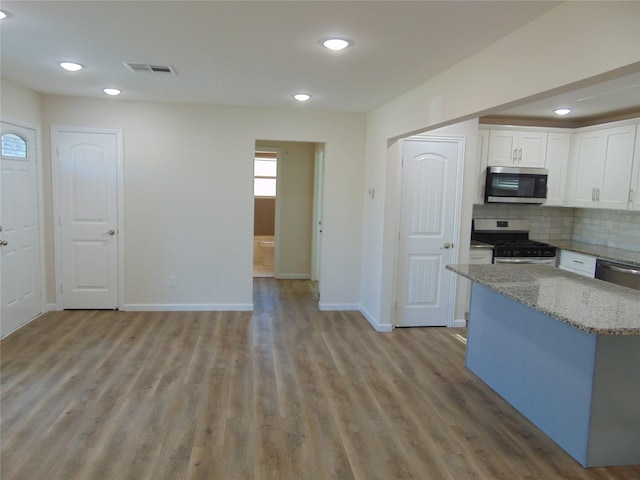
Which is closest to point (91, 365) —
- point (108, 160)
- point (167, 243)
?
point (167, 243)

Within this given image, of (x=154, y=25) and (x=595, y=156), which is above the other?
(x=154, y=25)

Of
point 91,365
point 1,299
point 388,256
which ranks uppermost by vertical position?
A: point 388,256

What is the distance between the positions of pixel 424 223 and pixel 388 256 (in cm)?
54

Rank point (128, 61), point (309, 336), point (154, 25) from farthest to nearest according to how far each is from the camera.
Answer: point (309, 336) → point (128, 61) → point (154, 25)

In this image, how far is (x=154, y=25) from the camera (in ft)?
8.39

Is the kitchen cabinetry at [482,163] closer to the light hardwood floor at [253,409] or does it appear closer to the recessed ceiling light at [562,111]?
the recessed ceiling light at [562,111]

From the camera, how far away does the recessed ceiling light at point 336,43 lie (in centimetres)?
270

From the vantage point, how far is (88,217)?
514 centimetres

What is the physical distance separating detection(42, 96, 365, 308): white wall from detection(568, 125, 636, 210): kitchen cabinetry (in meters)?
2.53

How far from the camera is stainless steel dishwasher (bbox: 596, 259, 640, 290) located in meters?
4.31

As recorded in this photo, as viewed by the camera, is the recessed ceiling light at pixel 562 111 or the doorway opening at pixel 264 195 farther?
the doorway opening at pixel 264 195

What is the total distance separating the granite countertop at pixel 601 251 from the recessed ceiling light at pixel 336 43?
3.52m

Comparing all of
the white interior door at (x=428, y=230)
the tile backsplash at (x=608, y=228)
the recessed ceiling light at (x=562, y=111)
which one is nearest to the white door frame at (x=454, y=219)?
the white interior door at (x=428, y=230)

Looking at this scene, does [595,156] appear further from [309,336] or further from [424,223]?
[309,336]
